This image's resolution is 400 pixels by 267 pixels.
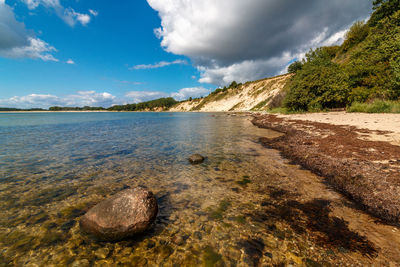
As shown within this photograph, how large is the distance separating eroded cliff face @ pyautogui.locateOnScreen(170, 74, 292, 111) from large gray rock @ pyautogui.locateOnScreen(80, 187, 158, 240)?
72119 mm

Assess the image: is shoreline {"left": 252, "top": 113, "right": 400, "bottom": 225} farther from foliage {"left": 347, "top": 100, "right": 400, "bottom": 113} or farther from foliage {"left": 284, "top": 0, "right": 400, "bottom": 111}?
foliage {"left": 284, "top": 0, "right": 400, "bottom": 111}

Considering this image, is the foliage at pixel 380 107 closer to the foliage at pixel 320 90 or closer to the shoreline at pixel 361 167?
the foliage at pixel 320 90

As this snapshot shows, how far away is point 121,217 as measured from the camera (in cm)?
422

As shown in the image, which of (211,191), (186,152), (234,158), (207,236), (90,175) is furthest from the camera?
(186,152)

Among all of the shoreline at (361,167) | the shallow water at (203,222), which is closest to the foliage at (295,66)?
the shoreline at (361,167)

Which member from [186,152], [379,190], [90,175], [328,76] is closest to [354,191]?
[379,190]

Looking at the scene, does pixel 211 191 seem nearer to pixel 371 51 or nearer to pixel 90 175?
pixel 90 175

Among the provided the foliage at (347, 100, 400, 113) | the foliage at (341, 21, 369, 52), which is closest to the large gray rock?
the foliage at (347, 100, 400, 113)

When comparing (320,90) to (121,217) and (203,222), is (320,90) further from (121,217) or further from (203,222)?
(121,217)

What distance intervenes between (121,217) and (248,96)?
10836 cm

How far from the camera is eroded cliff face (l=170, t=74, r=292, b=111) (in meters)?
82.6

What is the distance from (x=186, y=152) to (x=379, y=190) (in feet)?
32.3

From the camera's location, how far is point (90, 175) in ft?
26.3

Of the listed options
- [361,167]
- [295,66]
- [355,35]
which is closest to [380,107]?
[361,167]
